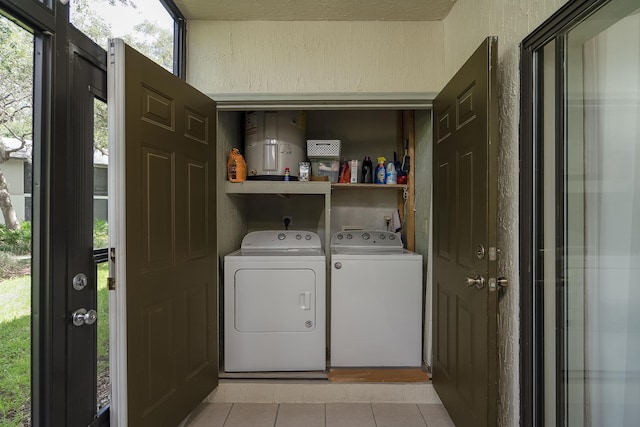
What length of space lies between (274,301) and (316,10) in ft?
6.56

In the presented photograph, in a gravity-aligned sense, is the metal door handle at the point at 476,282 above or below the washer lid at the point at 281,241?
below

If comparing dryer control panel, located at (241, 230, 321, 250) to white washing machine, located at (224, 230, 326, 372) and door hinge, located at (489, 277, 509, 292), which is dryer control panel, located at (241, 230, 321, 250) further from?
door hinge, located at (489, 277, 509, 292)

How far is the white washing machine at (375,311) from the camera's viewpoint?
7.75 ft

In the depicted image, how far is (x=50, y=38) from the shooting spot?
1168mm

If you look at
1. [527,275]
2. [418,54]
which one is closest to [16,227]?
[527,275]

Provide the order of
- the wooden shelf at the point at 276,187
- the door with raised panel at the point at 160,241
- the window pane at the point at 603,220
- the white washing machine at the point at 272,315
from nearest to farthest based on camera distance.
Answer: the window pane at the point at 603,220 < the door with raised panel at the point at 160,241 < the white washing machine at the point at 272,315 < the wooden shelf at the point at 276,187

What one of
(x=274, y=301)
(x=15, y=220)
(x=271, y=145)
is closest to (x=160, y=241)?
(x=15, y=220)

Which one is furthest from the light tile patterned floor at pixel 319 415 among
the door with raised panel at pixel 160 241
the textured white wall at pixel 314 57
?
the textured white wall at pixel 314 57

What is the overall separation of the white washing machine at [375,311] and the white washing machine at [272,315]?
0.49 ft

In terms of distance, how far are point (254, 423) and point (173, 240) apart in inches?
50.2

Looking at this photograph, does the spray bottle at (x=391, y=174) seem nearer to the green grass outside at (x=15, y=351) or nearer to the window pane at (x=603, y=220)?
the window pane at (x=603, y=220)

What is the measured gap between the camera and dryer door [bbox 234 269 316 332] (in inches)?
91.4

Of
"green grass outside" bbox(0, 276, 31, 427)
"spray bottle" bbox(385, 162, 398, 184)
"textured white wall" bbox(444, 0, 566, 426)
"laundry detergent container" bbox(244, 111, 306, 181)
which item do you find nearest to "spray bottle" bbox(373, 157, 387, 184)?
"spray bottle" bbox(385, 162, 398, 184)

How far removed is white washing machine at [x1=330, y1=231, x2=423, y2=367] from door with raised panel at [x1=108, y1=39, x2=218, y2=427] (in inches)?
34.9
